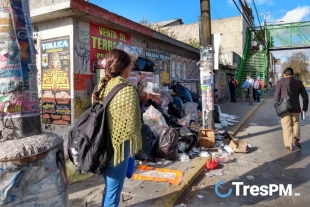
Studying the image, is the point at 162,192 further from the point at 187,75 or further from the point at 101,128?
the point at 187,75

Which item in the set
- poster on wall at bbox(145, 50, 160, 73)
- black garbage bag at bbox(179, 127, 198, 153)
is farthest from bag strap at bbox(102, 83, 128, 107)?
poster on wall at bbox(145, 50, 160, 73)

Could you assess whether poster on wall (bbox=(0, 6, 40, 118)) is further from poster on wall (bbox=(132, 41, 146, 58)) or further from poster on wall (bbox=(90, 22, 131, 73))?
poster on wall (bbox=(132, 41, 146, 58))

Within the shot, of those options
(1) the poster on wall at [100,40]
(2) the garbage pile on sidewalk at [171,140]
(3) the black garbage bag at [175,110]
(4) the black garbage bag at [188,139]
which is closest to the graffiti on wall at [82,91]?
(1) the poster on wall at [100,40]

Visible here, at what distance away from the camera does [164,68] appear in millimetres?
8359

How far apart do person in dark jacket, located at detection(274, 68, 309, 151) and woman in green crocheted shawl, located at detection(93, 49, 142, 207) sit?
4.48 m

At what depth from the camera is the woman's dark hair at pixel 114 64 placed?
2.10m

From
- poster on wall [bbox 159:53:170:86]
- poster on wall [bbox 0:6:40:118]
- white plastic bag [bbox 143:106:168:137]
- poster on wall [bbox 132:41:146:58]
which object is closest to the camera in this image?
poster on wall [bbox 0:6:40:118]

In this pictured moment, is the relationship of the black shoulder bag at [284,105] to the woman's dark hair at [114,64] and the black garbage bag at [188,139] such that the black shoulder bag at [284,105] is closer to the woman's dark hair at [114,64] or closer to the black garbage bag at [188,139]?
the black garbage bag at [188,139]

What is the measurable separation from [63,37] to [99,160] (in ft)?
11.6

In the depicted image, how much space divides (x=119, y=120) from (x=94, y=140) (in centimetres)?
25

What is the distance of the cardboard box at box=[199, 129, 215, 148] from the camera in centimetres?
530

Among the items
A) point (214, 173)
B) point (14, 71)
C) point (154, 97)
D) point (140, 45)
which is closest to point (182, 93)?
point (140, 45)

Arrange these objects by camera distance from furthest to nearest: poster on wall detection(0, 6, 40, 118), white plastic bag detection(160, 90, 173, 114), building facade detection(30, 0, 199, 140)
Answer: white plastic bag detection(160, 90, 173, 114) → building facade detection(30, 0, 199, 140) → poster on wall detection(0, 6, 40, 118)

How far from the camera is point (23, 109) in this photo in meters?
1.87
